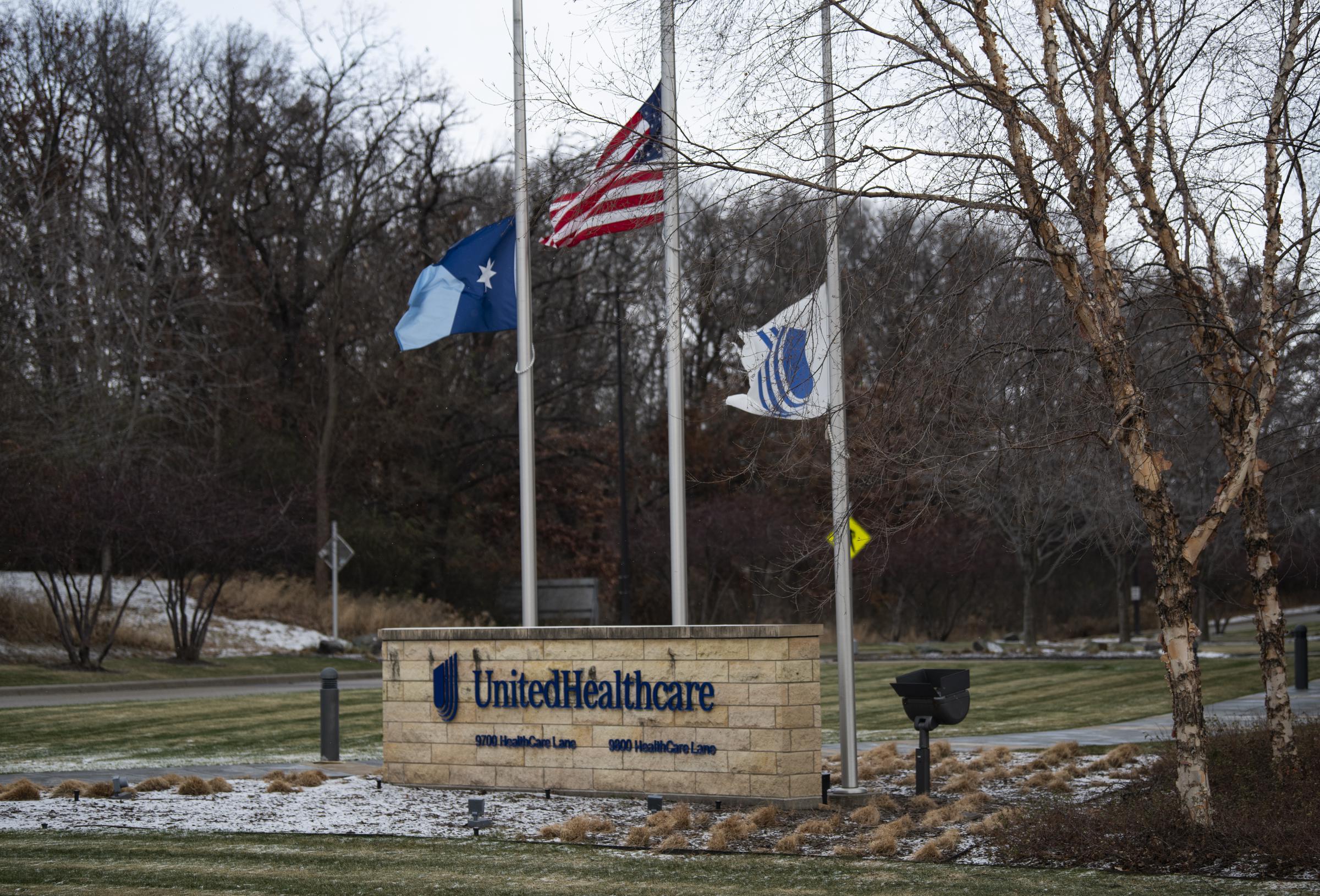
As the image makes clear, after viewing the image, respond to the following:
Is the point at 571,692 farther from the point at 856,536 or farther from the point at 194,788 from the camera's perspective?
the point at 856,536

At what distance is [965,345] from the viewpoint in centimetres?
936

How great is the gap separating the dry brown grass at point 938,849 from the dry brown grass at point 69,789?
702 cm

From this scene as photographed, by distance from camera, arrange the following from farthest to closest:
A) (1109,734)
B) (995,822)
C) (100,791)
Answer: (1109,734)
(100,791)
(995,822)

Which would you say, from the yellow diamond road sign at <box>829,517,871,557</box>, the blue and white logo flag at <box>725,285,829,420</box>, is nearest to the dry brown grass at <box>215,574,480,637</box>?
the yellow diamond road sign at <box>829,517,871,557</box>

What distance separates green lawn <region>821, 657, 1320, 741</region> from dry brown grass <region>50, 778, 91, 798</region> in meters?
8.87

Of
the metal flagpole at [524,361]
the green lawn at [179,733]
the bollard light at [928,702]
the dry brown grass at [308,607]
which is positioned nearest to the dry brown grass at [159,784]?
the green lawn at [179,733]

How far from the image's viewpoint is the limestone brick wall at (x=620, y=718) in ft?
35.4

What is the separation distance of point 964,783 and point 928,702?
106cm

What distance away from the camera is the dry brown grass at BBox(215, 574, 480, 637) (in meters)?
35.8

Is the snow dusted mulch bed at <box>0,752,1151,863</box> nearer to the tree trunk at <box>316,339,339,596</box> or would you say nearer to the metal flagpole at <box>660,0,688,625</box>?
the metal flagpole at <box>660,0,688,625</box>

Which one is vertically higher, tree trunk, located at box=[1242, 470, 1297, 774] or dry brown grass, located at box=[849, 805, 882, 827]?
tree trunk, located at box=[1242, 470, 1297, 774]

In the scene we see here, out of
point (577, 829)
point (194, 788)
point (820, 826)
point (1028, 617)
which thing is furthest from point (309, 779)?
point (1028, 617)

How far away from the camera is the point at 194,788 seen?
11836 millimetres

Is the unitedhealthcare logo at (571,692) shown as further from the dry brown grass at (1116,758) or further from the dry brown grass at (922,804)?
the dry brown grass at (1116,758)
